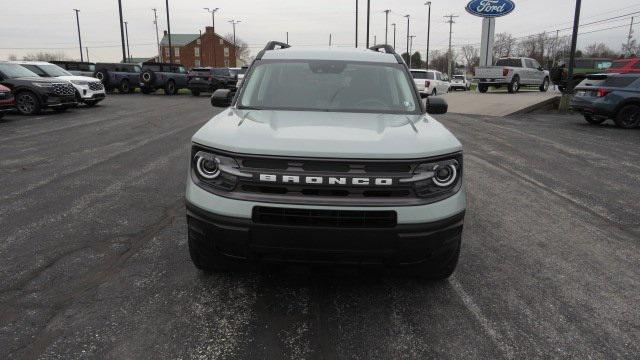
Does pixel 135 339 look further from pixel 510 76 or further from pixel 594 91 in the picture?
pixel 510 76

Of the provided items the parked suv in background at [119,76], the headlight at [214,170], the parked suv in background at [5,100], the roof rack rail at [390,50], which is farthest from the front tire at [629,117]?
the parked suv in background at [119,76]

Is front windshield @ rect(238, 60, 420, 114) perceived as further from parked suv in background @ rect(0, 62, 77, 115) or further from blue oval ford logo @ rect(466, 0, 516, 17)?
blue oval ford logo @ rect(466, 0, 516, 17)

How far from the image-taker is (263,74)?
451 cm

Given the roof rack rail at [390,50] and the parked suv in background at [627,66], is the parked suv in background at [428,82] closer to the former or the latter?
the parked suv in background at [627,66]

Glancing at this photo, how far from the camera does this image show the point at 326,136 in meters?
3.06

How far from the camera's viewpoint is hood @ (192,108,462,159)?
9.45 ft

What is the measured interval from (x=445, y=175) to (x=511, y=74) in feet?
85.8

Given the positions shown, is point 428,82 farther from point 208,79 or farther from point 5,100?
point 5,100

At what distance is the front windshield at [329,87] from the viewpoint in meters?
4.11

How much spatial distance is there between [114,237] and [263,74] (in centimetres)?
211

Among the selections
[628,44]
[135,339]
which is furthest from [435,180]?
[628,44]

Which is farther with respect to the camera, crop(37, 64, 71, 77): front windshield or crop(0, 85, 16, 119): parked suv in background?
crop(37, 64, 71, 77): front windshield

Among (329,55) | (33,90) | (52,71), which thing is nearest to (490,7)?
(52,71)

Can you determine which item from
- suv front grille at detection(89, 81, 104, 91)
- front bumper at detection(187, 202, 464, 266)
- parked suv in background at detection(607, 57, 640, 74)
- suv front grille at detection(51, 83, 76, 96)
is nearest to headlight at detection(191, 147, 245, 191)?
front bumper at detection(187, 202, 464, 266)
